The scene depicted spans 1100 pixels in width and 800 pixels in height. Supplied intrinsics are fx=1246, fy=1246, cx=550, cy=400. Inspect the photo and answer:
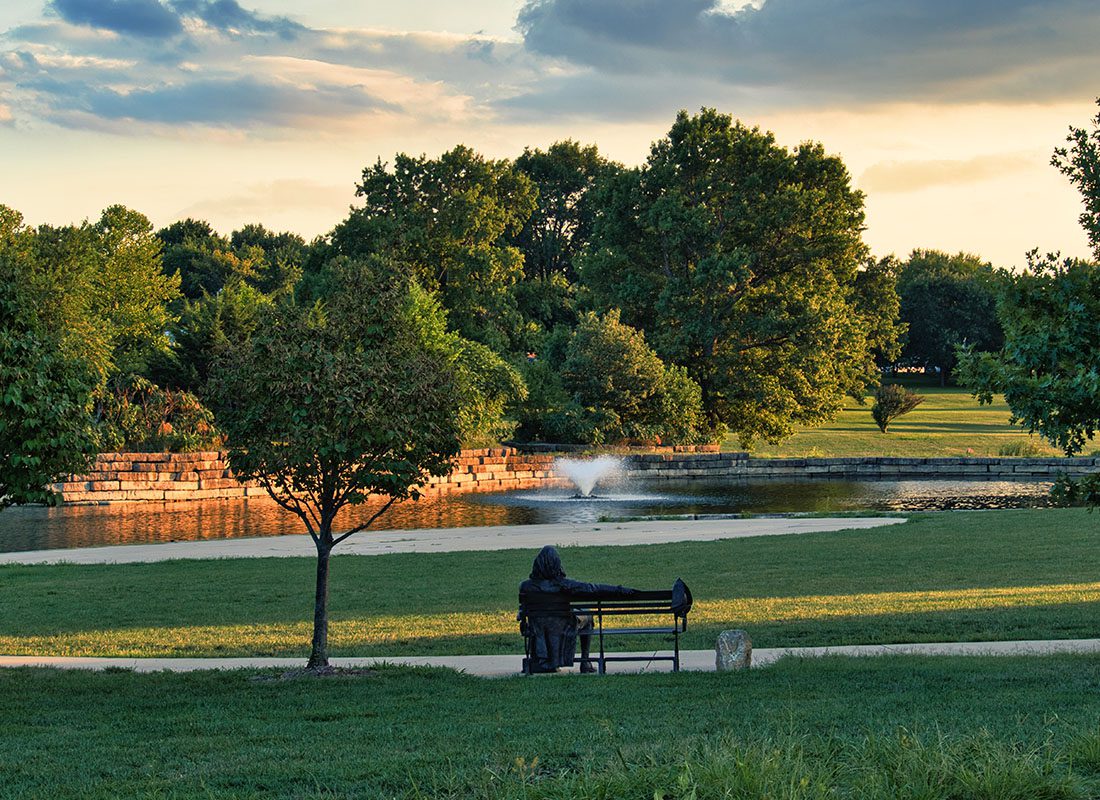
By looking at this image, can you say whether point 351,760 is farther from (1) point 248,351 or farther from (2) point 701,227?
(2) point 701,227

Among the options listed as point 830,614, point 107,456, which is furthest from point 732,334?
point 830,614

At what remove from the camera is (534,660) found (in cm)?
1225

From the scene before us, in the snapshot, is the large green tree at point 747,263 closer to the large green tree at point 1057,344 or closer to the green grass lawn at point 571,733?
the large green tree at point 1057,344

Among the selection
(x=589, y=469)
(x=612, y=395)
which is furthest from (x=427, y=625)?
(x=612, y=395)

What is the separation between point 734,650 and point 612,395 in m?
46.4

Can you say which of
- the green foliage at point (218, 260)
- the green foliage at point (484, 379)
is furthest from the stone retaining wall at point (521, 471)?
the green foliage at point (218, 260)

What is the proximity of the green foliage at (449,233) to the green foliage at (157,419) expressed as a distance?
21.0 metres

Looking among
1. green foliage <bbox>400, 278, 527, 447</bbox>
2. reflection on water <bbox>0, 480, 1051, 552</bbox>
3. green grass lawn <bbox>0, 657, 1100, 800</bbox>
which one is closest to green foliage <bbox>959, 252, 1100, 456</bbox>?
green grass lawn <bbox>0, 657, 1100, 800</bbox>

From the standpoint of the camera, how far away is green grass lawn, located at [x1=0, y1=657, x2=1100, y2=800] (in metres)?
6.17

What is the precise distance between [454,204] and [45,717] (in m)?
59.6

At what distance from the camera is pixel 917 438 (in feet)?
218

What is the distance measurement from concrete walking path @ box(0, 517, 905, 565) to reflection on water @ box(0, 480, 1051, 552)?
284cm

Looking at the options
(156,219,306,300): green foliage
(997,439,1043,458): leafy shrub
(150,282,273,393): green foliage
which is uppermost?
(156,219,306,300): green foliage

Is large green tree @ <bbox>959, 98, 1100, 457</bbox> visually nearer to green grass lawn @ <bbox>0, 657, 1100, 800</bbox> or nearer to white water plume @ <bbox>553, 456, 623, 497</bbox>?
green grass lawn @ <bbox>0, 657, 1100, 800</bbox>
